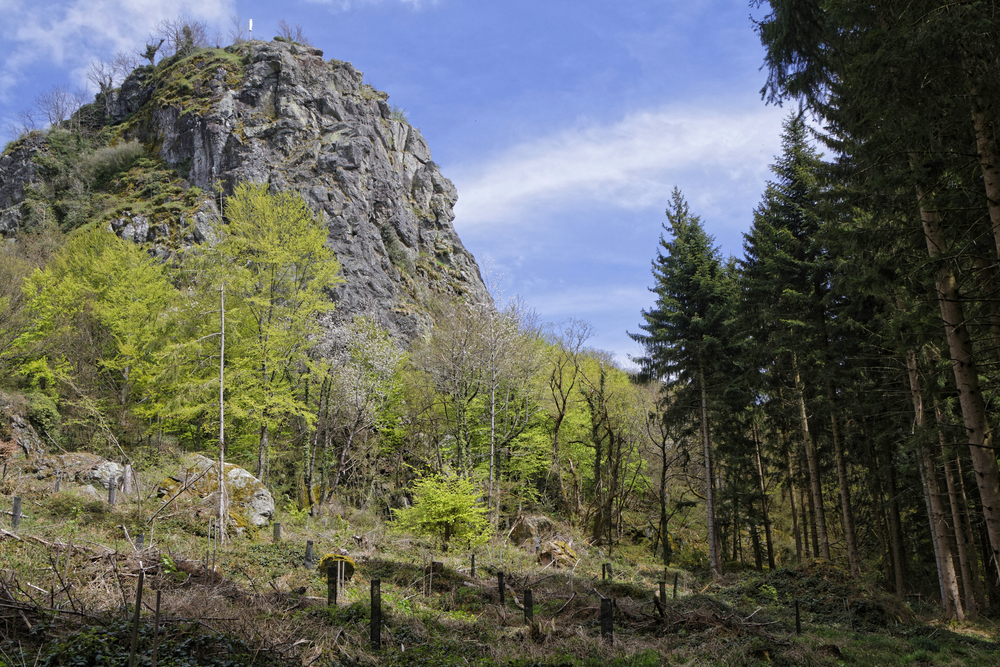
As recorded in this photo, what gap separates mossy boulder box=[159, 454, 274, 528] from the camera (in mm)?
15164

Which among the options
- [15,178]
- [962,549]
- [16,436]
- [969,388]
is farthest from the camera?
[15,178]

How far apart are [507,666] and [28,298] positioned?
76.3 ft

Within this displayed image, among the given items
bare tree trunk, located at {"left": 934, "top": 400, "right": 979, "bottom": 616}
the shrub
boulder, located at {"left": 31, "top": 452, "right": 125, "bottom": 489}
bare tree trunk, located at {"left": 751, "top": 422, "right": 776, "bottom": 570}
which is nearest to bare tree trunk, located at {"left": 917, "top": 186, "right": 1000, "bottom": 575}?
bare tree trunk, located at {"left": 934, "top": 400, "right": 979, "bottom": 616}

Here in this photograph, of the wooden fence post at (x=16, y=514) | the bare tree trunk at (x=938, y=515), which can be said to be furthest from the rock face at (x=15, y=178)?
the bare tree trunk at (x=938, y=515)

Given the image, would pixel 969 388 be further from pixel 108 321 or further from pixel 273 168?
pixel 273 168

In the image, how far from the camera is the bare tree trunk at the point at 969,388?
23.4 feet

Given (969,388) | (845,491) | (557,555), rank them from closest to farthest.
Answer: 1. (969,388)
2. (845,491)
3. (557,555)

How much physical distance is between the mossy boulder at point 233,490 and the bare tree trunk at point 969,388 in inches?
633

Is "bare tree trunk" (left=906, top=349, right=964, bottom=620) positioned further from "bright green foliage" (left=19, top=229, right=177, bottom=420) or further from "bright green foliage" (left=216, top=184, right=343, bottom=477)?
"bright green foliage" (left=19, top=229, right=177, bottom=420)

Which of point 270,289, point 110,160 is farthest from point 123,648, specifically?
point 110,160

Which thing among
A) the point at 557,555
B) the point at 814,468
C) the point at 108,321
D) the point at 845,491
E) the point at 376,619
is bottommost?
the point at 557,555

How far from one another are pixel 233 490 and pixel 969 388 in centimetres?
1706

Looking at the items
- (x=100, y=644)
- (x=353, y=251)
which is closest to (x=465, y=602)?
(x=100, y=644)

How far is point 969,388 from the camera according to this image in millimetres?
7441
